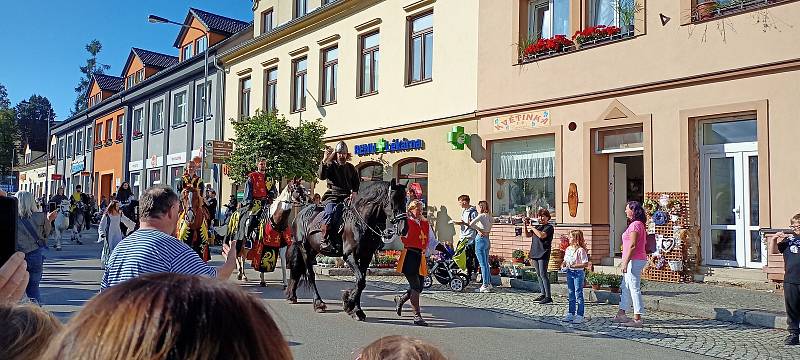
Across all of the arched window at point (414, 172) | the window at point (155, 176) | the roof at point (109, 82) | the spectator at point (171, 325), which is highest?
the roof at point (109, 82)

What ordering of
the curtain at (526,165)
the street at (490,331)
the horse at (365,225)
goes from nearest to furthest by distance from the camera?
the street at (490,331) < the horse at (365,225) < the curtain at (526,165)

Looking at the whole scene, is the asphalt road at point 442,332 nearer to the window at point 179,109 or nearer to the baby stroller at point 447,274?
Result: the baby stroller at point 447,274

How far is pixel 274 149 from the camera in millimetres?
19812

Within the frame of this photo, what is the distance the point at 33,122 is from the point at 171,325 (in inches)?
3629

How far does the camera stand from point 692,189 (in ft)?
42.1

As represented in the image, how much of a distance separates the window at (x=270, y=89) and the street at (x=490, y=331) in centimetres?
1490

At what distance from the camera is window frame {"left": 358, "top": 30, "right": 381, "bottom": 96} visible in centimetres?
2073

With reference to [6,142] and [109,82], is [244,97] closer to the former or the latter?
[109,82]

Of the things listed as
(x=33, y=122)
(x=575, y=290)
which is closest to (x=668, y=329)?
(x=575, y=290)

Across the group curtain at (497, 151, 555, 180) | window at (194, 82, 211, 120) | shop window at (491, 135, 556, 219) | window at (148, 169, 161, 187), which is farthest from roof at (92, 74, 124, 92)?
curtain at (497, 151, 555, 180)

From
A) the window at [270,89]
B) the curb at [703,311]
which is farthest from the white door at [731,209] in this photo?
the window at [270,89]

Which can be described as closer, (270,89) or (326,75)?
(326,75)

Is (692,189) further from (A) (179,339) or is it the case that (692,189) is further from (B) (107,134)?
(B) (107,134)

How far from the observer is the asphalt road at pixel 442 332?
724cm
